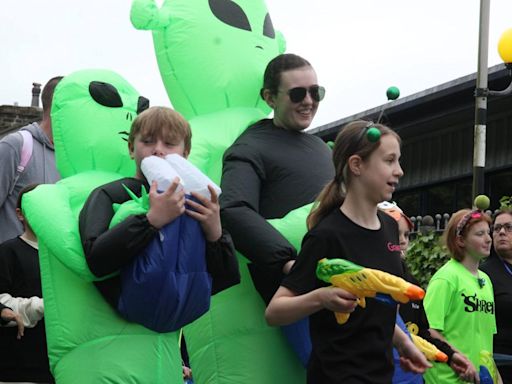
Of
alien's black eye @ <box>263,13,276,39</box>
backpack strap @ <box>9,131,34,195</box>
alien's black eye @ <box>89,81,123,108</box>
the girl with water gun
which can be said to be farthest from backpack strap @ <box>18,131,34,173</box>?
the girl with water gun

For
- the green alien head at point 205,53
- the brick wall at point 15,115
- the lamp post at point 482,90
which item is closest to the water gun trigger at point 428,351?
the green alien head at point 205,53

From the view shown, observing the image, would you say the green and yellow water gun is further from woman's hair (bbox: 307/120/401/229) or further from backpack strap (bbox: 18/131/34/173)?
backpack strap (bbox: 18/131/34/173)

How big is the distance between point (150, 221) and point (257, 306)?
2.82ft

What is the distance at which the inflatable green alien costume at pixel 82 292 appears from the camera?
4.07 metres

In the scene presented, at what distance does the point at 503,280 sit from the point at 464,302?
3.23ft

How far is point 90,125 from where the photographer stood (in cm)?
467

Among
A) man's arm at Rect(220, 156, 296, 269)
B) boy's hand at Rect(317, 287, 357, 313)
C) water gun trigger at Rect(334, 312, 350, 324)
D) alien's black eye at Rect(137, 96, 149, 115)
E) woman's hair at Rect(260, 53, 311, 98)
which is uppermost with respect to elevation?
woman's hair at Rect(260, 53, 311, 98)

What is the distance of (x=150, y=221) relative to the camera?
12.7 ft

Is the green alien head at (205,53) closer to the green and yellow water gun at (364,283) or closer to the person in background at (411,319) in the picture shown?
the person in background at (411,319)

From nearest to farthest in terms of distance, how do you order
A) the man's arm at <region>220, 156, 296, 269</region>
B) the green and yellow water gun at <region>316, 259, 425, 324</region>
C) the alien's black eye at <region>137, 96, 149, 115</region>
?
the green and yellow water gun at <region>316, 259, 425, 324</region> < the man's arm at <region>220, 156, 296, 269</region> < the alien's black eye at <region>137, 96, 149, 115</region>

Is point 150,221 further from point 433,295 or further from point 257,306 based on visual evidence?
point 433,295

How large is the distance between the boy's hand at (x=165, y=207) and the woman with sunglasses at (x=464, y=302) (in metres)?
2.21

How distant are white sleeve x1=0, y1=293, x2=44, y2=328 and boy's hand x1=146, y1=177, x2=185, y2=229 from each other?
1642 mm

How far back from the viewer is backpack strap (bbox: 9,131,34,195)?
18.7ft
